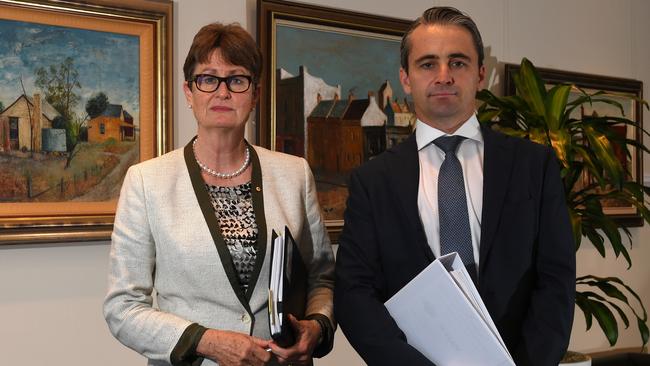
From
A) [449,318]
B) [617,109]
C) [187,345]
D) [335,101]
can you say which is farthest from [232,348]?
[617,109]

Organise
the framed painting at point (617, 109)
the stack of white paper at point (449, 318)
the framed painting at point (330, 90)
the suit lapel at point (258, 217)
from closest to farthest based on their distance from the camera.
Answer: the stack of white paper at point (449, 318)
the suit lapel at point (258, 217)
the framed painting at point (330, 90)
the framed painting at point (617, 109)

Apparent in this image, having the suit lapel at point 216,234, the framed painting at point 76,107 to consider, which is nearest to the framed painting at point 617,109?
the framed painting at point 76,107

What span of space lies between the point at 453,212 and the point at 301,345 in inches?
18.9

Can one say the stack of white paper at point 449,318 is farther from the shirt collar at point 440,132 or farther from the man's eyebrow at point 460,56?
the man's eyebrow at point 460,56

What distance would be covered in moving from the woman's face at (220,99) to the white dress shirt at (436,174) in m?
0.46

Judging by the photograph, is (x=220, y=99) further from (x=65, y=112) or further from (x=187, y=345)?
(x=65, y=112)

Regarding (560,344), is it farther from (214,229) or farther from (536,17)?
(536,17)

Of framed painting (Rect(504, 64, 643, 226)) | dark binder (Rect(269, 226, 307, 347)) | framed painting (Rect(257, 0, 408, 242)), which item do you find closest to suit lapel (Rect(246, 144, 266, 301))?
dark binder (Rect(269, 226, 307, 347))

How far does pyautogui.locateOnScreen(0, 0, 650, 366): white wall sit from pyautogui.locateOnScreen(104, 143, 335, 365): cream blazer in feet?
3.41

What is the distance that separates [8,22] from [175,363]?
1543 mm

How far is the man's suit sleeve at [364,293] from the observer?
1.65m

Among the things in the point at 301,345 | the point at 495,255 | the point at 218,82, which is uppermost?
the point at 218,82

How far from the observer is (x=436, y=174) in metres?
1.84

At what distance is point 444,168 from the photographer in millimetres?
1816
